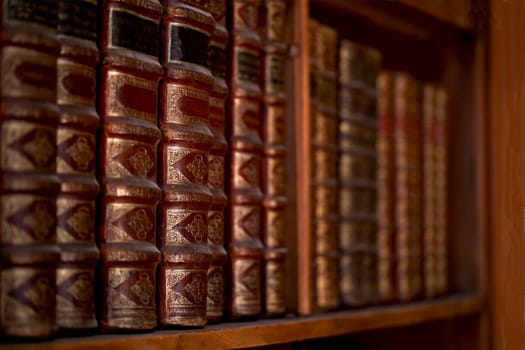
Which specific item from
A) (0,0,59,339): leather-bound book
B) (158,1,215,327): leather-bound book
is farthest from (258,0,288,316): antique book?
(0,0,59,339): leather-bound book

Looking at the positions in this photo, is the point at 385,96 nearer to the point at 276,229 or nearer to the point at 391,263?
the point at 391,263

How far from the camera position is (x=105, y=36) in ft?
2.92

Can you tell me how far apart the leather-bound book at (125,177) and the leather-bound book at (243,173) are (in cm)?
19

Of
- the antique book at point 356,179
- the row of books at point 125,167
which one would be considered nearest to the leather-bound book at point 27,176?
the row of books at point 125,167

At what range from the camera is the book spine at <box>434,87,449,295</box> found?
5.13ft

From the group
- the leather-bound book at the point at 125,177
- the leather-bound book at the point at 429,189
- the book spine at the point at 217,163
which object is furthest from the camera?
the leather-bound book at the point at 429,189

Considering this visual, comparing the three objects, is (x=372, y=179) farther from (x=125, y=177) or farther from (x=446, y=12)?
(x=125, y=177)

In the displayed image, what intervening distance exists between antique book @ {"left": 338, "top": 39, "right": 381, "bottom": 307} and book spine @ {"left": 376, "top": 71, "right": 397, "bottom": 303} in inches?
1.4

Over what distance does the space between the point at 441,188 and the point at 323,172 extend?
395mm

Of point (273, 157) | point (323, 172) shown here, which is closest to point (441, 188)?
point (323, 172)

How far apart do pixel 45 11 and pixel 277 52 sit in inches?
16.7

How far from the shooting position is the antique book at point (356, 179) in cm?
134

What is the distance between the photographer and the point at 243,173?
110cm

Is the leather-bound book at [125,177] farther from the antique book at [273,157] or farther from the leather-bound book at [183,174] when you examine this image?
the antique book at [273,157]
